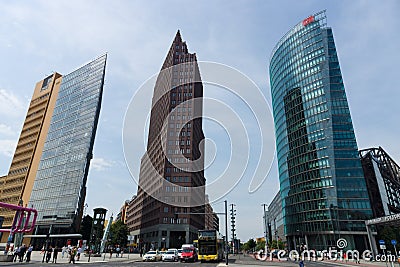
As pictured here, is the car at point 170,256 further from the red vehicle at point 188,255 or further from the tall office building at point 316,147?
the tall office building at point 316,147

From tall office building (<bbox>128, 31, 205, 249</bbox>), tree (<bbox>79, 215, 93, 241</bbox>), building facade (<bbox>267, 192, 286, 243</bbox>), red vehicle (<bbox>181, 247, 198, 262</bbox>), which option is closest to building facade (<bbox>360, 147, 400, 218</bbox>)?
building facade (<bbox>267, 192, 286, 243</bbox>)

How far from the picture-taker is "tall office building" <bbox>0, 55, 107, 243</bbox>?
95.1m

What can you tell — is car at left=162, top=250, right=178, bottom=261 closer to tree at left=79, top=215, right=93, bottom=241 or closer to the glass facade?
the glass facade

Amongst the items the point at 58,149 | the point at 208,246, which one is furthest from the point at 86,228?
the point at 208,246

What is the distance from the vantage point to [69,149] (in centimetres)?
10531

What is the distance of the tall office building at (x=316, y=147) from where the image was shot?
75.5 metres

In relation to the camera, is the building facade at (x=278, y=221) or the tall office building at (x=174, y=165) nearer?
the tall office building at (x=174, y=165)

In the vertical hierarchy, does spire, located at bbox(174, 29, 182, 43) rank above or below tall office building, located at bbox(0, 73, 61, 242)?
above

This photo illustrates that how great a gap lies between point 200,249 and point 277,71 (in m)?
87.3

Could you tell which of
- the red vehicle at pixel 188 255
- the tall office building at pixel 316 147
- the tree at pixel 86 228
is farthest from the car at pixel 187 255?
the tree at pixel 86 228

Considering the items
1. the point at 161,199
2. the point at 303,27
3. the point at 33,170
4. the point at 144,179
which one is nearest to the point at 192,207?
the point at 161,199

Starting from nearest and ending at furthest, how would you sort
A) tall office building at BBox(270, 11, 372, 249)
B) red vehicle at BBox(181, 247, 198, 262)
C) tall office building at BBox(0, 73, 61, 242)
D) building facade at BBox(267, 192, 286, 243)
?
red vehicle at BBox(181, 247, 198, 262) < tall office building at BBox(270, 11, 372, 249) < tall office building at BBox(0, 73, 61, 242) < building facade at BBox(267, 192, 286, 243)

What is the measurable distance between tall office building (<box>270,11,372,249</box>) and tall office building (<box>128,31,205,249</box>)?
3173 cm

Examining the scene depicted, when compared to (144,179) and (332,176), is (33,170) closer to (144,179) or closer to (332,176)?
(144,179)
